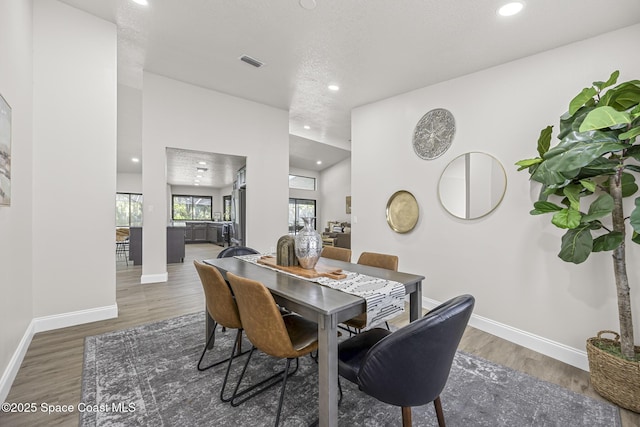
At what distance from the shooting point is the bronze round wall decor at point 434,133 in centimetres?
329

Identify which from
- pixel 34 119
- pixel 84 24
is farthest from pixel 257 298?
pixel 84 24

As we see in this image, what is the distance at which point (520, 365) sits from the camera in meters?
2.25

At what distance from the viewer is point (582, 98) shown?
193 cm

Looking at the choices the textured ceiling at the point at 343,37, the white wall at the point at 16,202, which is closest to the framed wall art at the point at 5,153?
the white wall at the point at 16,202

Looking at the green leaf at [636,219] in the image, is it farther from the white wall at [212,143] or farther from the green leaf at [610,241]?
the white wall at [212,143]

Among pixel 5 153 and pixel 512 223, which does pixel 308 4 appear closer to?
pixel 5 153

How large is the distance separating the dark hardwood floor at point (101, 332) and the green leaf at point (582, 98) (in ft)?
6.59

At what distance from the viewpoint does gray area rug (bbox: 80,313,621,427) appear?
1.59m

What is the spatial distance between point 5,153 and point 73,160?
981mm

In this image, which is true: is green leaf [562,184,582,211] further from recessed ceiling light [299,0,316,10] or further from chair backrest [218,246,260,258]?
chair backrest [218,246,260,258]

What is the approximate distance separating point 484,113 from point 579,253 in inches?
69.1

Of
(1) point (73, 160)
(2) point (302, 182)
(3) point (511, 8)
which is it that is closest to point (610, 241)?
(3) point (511, 8)

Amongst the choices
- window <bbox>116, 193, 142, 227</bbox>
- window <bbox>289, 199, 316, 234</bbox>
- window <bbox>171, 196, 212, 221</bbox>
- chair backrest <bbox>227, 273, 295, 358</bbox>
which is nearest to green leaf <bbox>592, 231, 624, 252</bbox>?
chair backrest <bbox>227, 273, 295, 358</bbox>

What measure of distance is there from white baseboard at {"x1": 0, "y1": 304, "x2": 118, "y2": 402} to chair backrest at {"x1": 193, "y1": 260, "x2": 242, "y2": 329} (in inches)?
53.1
